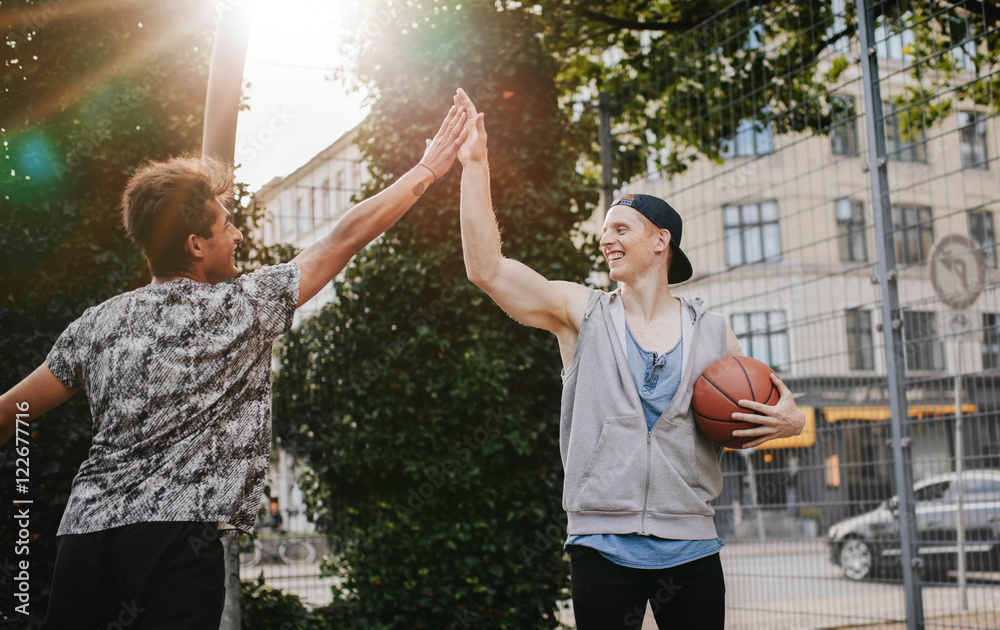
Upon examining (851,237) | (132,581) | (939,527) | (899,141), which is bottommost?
(939,527)

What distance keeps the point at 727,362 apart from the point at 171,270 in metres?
1.95

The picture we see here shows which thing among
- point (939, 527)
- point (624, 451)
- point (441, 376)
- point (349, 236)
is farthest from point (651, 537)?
point (939, 527)

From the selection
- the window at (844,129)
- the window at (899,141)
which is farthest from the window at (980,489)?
the window at (844,129)

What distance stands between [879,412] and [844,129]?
86.6 inches

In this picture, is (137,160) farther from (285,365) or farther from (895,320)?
(895,320)

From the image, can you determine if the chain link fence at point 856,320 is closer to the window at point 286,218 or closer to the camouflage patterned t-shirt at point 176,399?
the window at point 286,218

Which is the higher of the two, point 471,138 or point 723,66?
point 723,66

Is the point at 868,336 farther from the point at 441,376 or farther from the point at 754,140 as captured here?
the point at 441,376

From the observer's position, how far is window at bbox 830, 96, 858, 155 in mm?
6579

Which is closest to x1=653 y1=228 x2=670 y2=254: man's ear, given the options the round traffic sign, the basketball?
the basketball

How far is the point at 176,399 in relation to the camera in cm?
256

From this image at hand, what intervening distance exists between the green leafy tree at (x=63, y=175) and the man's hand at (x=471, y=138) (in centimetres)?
305

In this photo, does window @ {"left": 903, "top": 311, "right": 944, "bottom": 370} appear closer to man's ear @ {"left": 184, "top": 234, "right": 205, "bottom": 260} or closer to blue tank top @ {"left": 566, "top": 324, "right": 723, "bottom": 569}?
blue tank top @ {"left": 566, "top": 324, "right": 723, "bottom": 569}

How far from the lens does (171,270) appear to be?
2.75 meters
